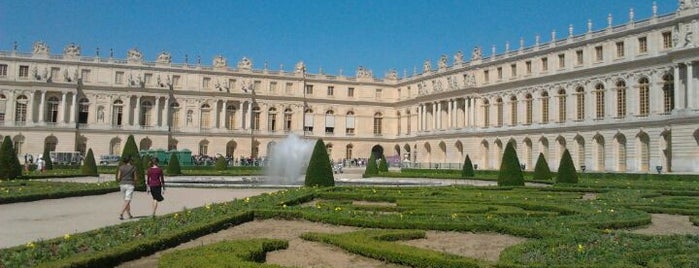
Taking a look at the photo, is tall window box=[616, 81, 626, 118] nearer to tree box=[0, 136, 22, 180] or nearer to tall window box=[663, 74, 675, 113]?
tall window box=[663, 74, 675, 113]

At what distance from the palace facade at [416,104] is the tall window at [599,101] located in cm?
11

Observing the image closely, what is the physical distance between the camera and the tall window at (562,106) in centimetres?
5453

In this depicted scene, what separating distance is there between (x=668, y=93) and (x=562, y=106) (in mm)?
10655

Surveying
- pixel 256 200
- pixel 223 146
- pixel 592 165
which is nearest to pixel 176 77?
pixel 223 146

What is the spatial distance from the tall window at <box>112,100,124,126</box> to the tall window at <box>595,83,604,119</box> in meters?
50.9

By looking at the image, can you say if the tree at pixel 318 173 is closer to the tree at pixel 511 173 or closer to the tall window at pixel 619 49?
the tree at pixel 511 173

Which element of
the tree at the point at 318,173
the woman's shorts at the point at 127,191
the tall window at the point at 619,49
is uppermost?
the tall window at the point at 619,49

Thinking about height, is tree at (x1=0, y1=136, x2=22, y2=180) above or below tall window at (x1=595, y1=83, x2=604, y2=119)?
below

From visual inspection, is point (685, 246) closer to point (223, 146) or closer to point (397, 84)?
point (223, 146)

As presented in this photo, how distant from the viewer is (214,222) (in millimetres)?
11875

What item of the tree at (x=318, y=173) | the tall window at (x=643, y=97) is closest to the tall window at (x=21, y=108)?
the tree at (x=318, y=173)

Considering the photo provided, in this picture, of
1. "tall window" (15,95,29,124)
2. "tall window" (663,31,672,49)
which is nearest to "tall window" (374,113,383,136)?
"tall window" (663,31,672,49)

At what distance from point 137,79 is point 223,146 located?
41.5 ft

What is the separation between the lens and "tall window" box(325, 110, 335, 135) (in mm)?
77875
